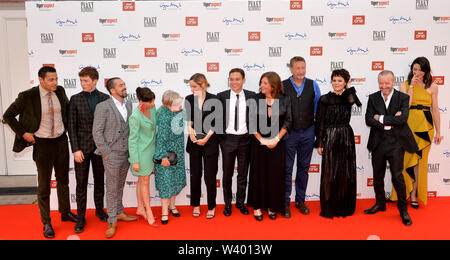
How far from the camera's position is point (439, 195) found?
15.3ft

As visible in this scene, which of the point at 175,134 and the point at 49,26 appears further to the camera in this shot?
the point at 49,26

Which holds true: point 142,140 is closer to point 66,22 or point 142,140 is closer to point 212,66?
point 212,66

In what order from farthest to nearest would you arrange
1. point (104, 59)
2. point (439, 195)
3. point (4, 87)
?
point (4, 87) < point (439, 195) < point (104, 59)

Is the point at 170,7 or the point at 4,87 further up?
the point at 170,7

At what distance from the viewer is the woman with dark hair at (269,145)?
3.66m

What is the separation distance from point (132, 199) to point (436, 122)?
4276 millimetres

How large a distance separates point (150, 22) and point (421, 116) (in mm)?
3744

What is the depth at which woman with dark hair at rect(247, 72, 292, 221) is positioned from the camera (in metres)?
3.66

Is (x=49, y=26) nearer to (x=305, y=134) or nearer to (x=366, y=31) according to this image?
(x=305, y=134)

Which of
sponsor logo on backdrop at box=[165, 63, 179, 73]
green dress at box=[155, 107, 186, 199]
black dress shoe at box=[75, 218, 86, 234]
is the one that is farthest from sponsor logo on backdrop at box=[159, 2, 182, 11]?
black dress shoe at box=[75, 218, 86, 234]

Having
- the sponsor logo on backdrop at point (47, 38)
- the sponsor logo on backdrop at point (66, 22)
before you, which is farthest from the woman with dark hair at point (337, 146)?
the sponsor logo on backdrop at point (47, 38)

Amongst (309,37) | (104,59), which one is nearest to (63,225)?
(104,59)

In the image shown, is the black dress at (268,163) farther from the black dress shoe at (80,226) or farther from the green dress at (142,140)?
the black dress shoe at (80,226)

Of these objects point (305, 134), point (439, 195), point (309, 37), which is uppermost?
point (309, 37)
